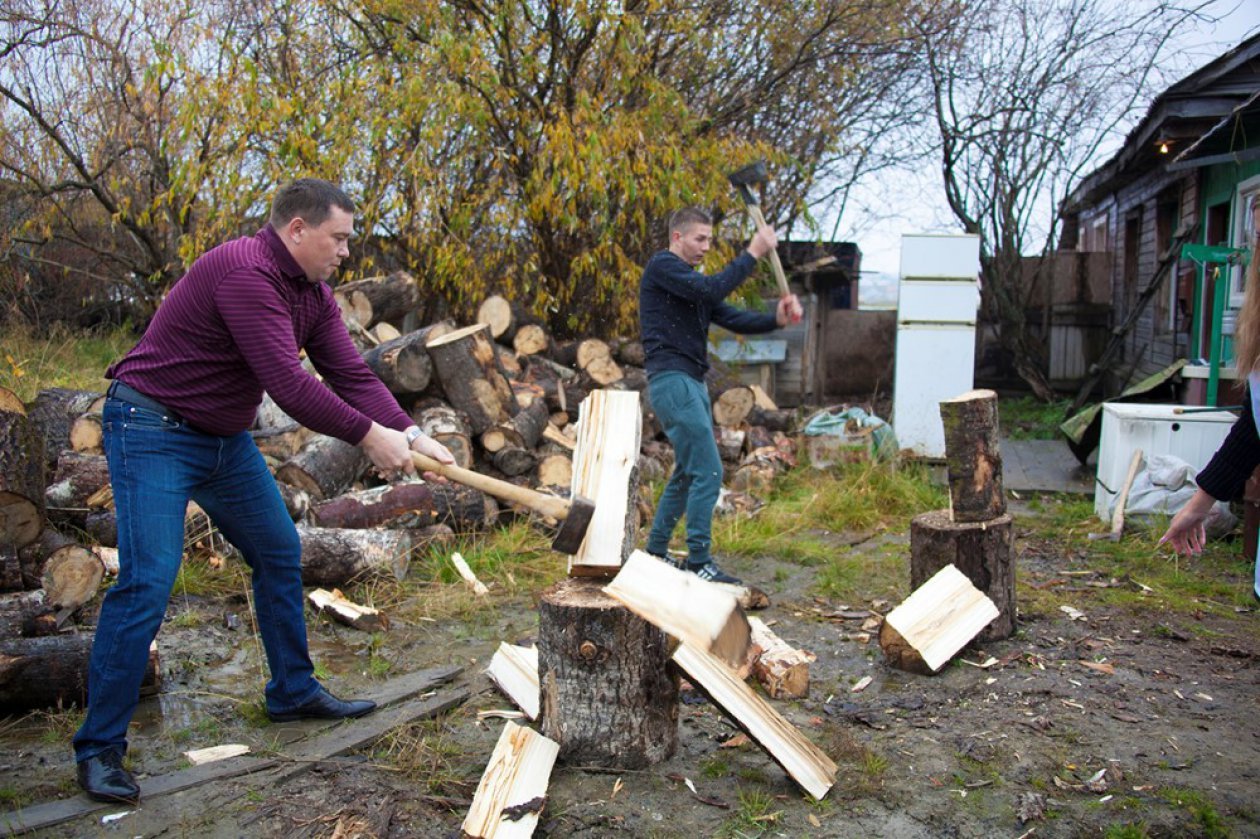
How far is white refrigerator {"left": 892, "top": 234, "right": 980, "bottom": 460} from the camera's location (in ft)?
26.5

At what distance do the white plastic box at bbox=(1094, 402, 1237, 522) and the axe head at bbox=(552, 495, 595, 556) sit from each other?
4.66 metres

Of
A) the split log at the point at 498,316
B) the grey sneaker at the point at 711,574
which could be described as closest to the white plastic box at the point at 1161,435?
the grey sneaker at the point at 711,574

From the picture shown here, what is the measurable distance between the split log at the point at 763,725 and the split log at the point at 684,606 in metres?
0.19

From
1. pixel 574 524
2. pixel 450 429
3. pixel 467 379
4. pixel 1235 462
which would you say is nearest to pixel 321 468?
pixel 450 429

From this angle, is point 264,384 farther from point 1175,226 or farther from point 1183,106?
point 1175,226

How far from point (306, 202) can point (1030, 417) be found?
10.4 m

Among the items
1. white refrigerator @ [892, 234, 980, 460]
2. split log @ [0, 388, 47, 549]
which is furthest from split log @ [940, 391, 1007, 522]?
split log @ [0, 388, 47, 549]

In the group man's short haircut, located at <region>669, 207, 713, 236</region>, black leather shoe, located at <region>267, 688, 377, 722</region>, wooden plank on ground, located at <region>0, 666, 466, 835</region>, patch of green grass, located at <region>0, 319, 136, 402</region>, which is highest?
man's short haircut, located at <region>669, 207, 713, 236</region>

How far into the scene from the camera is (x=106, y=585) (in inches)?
186

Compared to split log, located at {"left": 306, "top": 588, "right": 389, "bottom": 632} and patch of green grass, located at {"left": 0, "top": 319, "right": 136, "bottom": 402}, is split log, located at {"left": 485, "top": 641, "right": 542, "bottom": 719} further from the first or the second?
patch of green grass, located at {"left": 0, "top": 319, "right": 136, "bottom": 402}

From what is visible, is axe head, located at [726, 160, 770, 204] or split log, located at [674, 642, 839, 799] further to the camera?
axe head, located at [726, 160, 770, 204]

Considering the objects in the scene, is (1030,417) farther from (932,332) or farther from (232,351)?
(232,351)

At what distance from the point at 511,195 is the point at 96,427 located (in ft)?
13.7

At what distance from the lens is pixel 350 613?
461cm
